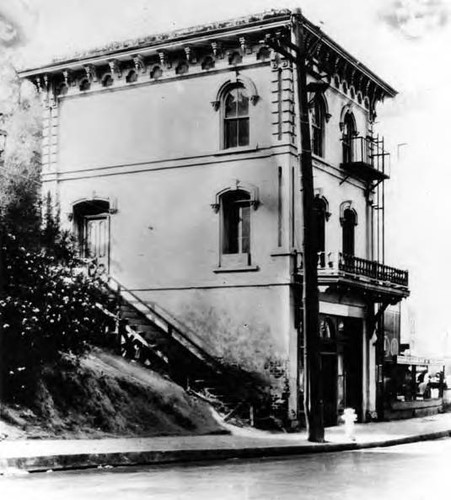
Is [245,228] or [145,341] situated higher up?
[245,228]

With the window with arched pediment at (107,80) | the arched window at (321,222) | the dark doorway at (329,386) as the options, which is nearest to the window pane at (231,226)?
the window with arched pediment at (107,80)

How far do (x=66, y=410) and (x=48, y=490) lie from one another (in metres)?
3.79

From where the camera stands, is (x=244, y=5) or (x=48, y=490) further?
(x=244, y=5)

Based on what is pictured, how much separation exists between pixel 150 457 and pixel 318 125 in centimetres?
975

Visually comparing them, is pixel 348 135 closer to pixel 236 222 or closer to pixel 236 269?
pixel 236 222

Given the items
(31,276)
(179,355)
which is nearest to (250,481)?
(31,276)

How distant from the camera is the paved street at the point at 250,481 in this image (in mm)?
10766

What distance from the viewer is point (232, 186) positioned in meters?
18.7

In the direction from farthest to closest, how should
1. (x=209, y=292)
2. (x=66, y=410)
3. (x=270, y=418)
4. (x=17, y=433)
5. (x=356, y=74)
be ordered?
1. (x=356, y=74)
2. (x=270, y=418)
3. (x=209, y=292)
4. (x=66, y=410)
5. (x=17, y=433)

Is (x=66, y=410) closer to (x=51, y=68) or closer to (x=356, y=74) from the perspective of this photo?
(x=51, y=68)

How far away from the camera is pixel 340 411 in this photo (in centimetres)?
2266

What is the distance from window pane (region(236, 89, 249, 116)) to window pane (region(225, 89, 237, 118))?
0.11 m

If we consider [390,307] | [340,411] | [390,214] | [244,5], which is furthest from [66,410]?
[390,307]

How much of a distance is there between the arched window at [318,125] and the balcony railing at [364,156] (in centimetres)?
95
